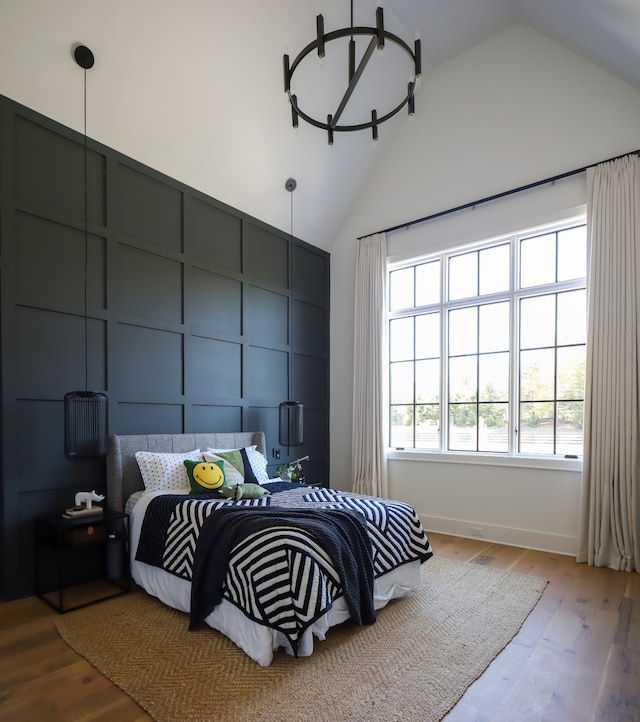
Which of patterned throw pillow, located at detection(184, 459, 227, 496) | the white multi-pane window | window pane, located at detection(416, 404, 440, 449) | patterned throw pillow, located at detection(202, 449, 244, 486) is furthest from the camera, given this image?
window pane, located at detection(416, 404, 440, 449)

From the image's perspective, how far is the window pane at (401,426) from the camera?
5.22 metres

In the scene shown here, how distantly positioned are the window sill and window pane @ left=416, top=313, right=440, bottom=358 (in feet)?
3.45

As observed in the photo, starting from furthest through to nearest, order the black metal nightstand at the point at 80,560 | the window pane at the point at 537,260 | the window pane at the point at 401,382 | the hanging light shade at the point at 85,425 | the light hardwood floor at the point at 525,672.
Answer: the window pane at the point at 401,382
the window pane at the point at 537,260
the hanging light shade at the point at 85,425
the black metal nightstand at the point at 80,560
the light hardwood floor at the point at 525,672

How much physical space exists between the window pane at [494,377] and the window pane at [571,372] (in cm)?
47

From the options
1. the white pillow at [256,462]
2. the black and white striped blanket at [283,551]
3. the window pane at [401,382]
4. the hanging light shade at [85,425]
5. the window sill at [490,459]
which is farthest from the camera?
the window pane at [401,382]

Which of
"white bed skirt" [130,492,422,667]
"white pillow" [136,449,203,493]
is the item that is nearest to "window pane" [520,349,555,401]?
"white bed skirt" [130,492,422,667]

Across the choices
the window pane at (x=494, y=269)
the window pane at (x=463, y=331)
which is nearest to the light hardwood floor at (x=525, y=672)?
the window pane at (x=463, y=331)

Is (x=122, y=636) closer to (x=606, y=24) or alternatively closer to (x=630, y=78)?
(x=606, y=24)

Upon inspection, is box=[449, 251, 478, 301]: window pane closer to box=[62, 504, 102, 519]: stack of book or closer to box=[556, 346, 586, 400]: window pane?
box=[556, 346, 586, 400]: window pane

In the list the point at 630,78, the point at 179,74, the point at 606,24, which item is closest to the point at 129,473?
the point at 179,74

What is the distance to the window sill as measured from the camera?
4.11 m

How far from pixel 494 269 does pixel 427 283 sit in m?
0.74

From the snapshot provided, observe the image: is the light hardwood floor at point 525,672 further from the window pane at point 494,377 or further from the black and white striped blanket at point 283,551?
the window pane at point 494,377

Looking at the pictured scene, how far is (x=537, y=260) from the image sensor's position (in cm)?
445
